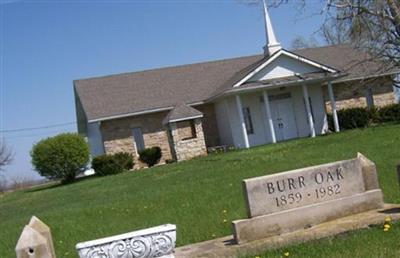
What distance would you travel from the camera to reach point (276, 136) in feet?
100

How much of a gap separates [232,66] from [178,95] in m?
5.53

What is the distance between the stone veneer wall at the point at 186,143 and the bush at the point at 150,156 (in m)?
1.88

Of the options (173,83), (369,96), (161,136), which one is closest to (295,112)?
(369,96)

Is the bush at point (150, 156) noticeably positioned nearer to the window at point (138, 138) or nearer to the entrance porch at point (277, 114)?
the window at point (138, 138)

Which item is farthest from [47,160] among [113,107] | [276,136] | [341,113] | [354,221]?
[354,221]

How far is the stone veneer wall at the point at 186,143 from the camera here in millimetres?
28391

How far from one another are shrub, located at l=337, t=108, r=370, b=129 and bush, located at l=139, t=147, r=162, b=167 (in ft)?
35.0

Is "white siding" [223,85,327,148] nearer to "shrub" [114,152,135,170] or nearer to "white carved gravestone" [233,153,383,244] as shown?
"shrub" [114,152,135,170]

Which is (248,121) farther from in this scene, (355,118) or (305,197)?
(305,197)

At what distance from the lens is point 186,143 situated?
28.5m

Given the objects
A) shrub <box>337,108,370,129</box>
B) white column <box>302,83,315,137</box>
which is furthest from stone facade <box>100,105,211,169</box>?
shrub <box>337,108,370,129</box>

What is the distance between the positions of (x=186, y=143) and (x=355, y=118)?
9.63 m

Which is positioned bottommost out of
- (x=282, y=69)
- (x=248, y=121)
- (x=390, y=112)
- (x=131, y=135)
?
(x=390, y=112)

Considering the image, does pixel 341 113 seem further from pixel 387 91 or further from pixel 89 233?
pixel 89 233
